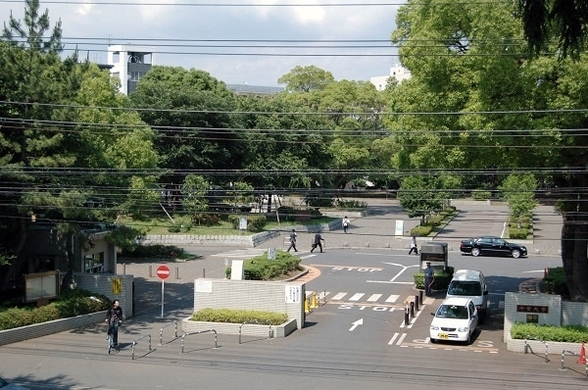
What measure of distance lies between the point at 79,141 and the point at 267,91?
4497 inches

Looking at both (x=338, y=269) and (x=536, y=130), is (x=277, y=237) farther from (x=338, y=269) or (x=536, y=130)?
(x=536, y=130)

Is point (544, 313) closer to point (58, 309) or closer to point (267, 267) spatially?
point (267, 267)

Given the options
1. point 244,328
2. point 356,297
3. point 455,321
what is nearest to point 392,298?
point 356,297

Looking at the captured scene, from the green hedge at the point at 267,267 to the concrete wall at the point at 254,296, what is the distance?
19.3ft

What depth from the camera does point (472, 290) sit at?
29.3 meters

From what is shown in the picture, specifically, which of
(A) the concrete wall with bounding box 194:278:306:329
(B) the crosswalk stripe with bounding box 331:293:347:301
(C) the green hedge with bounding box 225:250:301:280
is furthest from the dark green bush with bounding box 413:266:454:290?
(A) the concrete wall with bounding box 194:278:306:329

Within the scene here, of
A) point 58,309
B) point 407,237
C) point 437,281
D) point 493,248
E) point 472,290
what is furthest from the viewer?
point 407,237

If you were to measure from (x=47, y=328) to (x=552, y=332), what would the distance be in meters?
16.8

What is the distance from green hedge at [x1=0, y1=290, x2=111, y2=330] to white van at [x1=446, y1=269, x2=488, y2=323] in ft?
44.7

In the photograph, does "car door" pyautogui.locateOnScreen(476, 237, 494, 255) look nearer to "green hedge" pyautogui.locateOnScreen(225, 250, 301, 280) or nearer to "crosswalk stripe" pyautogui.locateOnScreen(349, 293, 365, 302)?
"green hedge" pyautogui.locateOnScreen(225, 250, 301, 280)

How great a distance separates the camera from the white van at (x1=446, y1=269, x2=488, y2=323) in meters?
28.4

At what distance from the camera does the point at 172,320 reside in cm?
2791

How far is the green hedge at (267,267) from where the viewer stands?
110 ft

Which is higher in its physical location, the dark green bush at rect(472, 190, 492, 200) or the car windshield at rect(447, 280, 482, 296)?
the dark green bush at rect(472, 190, 492, 200)
